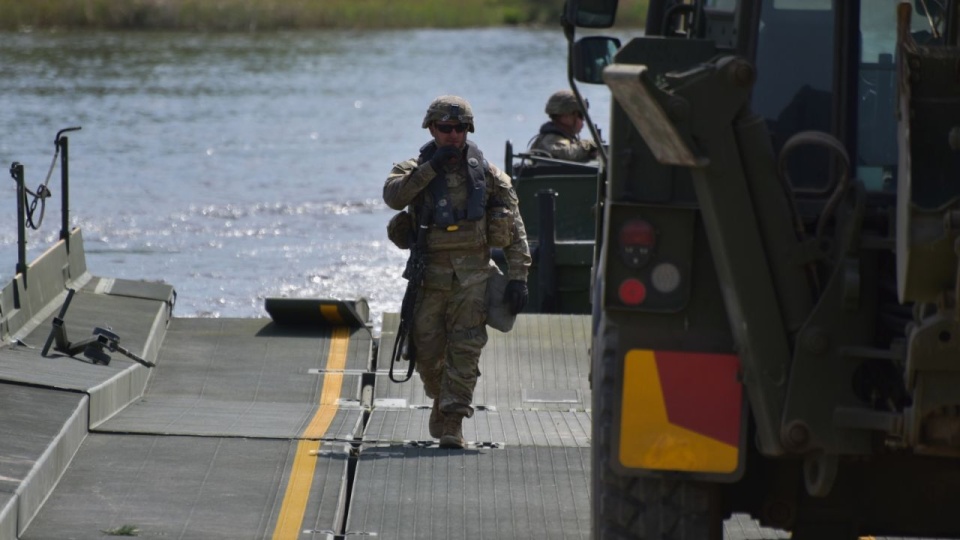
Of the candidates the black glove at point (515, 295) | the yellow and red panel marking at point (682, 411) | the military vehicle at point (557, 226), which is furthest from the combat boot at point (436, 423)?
the yellow and red panel marking at point (682, 411)

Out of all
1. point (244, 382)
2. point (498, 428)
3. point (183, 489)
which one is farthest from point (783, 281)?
point (244, 382)

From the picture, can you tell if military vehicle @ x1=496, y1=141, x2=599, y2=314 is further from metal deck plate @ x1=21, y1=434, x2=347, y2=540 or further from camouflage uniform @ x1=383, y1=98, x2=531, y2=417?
metal deck plate @ x1=21, y1=434, x2=347, y2=540

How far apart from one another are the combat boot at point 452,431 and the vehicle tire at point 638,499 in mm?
3232

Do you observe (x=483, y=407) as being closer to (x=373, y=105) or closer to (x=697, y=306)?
(x=697, y=306)

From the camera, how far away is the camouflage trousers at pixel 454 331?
27.7ft

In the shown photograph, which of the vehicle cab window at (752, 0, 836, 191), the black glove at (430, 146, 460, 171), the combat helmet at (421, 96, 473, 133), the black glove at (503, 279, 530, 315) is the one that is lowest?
the black glove at (503, 279, 530, 315)

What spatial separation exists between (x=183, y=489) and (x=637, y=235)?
125 inches

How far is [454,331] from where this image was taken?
8.50m

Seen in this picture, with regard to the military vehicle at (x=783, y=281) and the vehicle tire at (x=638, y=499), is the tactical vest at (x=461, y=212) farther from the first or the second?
the vehicle tire at (x=638, y=499)

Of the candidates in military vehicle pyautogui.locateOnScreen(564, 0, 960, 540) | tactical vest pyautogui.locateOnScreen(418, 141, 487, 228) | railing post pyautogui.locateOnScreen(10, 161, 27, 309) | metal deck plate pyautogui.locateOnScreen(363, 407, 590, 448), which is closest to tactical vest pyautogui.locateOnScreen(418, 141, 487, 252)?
tactical vest pyautogui.locateOnScreen(418, 141, 487, 228)

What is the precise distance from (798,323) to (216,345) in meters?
6.70

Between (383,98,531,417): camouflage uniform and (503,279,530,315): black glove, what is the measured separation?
0.18 feet

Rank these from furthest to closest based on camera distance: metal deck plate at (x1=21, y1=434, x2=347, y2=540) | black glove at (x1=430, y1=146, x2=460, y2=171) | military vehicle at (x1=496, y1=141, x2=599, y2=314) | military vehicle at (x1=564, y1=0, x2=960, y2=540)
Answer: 1. military vehicle at (x1=496, y1=141, x2=599, y2=314)
2. black glove at (x1=430, y1=146, x2=460, y2=171)
3. metal deck plate at (x1=21, y1=434, x2=347, y2=540)
4. military vehicle at (x1=564, y1=0, x2=960, y2=540)

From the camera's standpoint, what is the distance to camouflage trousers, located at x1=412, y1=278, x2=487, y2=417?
332 inches
